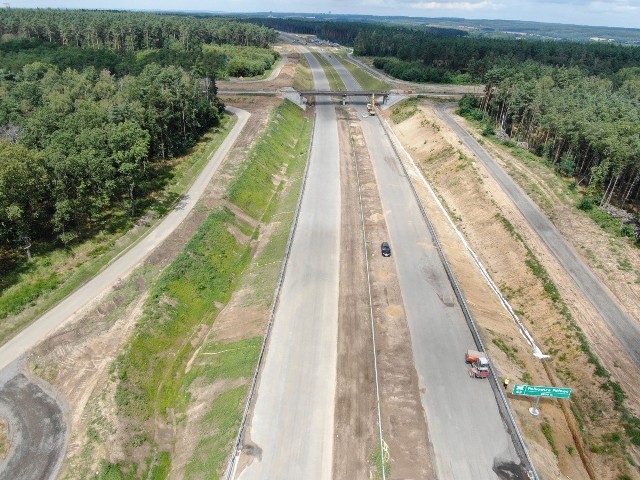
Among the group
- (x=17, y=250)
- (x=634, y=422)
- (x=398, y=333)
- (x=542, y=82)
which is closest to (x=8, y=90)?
(x=17, y=250)

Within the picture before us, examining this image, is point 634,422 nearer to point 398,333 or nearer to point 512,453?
point 512,453

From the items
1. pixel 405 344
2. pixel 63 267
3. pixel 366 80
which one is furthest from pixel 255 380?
pixel 366 80

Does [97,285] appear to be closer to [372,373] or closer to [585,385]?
[372,373]

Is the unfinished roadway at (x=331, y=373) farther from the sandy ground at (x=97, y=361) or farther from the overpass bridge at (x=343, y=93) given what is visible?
the overpass bridge at (x=343, y=93)

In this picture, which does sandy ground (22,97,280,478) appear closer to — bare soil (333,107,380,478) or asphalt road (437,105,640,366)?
bare soil (333,107,380,478)

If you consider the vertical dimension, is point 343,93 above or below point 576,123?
below

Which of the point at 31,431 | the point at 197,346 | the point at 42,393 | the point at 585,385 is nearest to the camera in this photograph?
the point at 31,431
